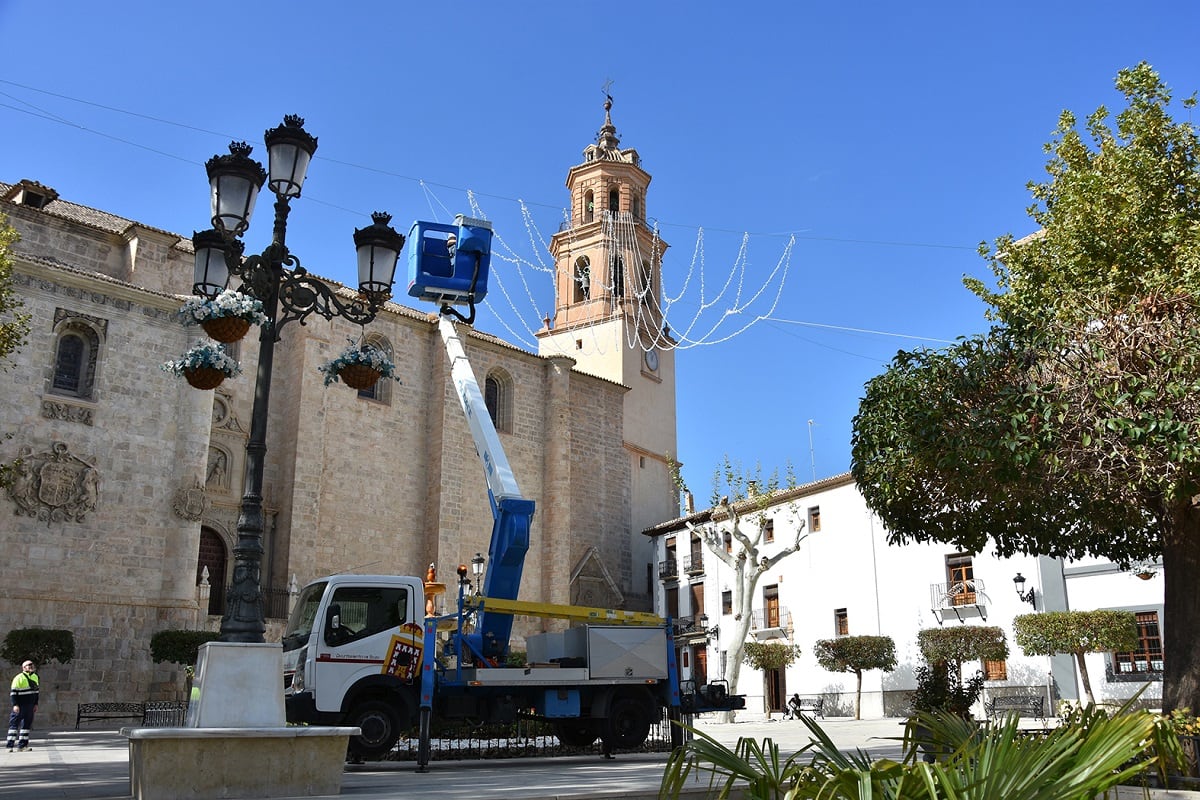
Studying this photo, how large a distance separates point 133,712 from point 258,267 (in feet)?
46.1

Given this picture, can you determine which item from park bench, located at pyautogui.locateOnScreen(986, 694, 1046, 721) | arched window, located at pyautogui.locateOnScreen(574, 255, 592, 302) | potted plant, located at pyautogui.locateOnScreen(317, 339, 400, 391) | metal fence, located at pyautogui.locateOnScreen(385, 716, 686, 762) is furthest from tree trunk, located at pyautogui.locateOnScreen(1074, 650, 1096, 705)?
arched window, located at pyautogui.locateOnScreen(574, 255, 592, 302)

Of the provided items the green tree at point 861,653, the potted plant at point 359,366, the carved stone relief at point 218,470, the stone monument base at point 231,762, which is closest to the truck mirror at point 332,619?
the potted plant at point 359,366

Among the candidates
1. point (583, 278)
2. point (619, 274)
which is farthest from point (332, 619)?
point (583, 278)

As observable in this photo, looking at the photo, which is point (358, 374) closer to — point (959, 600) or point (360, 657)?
point (360, 657)

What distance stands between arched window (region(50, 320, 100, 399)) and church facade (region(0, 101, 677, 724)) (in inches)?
1.6

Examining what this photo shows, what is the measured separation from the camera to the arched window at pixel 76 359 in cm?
2130

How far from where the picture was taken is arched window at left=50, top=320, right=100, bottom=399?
2130 centimetres

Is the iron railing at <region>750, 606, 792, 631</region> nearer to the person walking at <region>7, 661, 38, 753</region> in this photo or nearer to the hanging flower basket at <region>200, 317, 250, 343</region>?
the person walking at <region>7, 661, 38, 753</region>

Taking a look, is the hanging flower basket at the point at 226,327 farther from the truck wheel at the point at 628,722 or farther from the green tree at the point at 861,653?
the green tree at the point at 861,653

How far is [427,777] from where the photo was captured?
31.4ft

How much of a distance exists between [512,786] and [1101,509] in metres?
5.97

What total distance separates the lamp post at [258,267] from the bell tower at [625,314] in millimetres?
27912

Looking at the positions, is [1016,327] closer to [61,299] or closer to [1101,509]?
[1101,509]

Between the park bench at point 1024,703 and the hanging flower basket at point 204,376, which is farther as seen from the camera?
the park bench at point 1024,703
